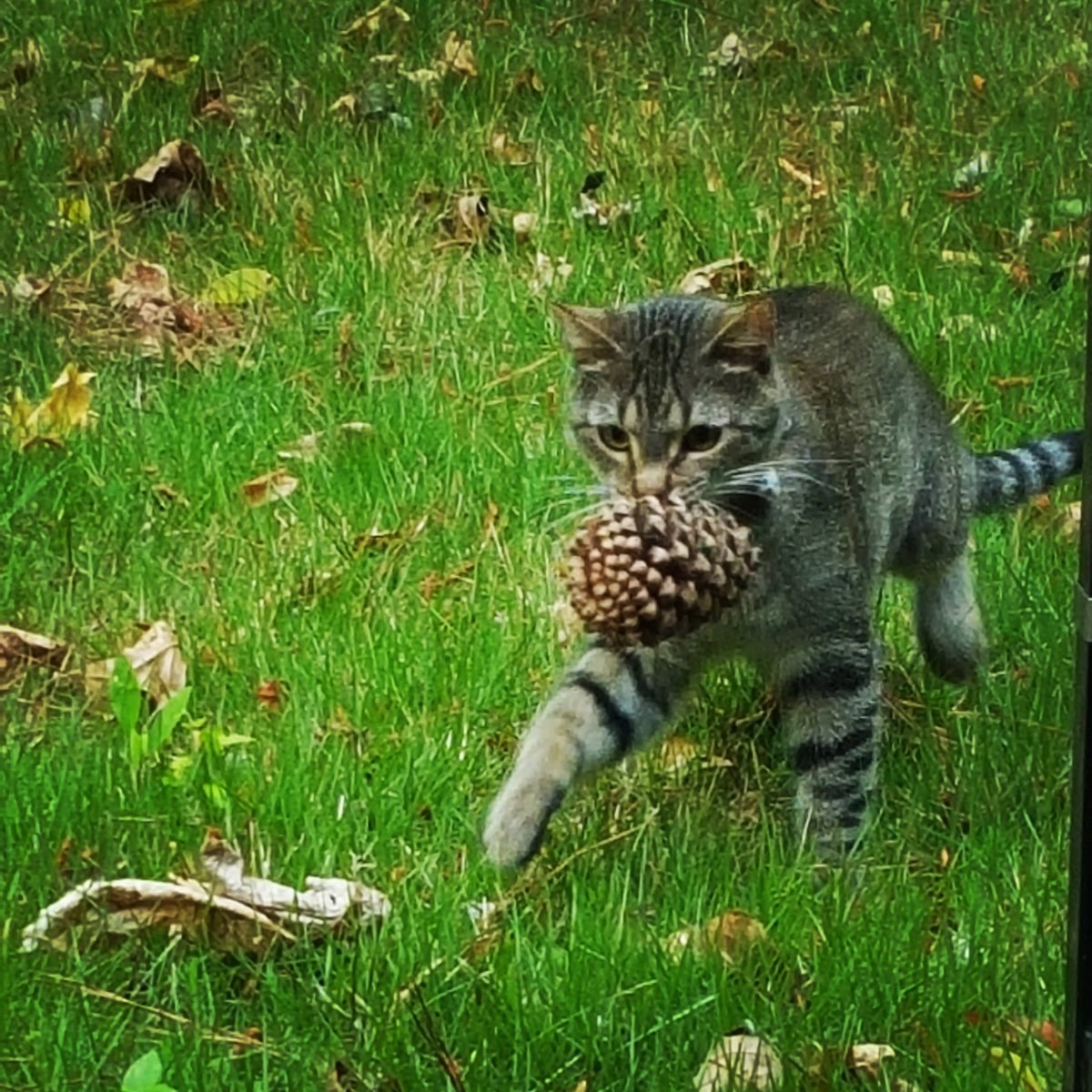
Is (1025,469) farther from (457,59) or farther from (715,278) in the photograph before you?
(457,59)

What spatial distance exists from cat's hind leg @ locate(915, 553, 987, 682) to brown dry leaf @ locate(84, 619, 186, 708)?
402 millimetres

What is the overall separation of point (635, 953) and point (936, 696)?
225 millimetres

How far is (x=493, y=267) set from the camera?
126 centimetres

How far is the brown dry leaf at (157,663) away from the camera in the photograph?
1.26 metres

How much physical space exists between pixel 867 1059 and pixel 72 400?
535mm

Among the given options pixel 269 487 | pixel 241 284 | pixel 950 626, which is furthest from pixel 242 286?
pixel 950 626

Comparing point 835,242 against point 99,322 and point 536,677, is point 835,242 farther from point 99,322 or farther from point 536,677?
point 99,322

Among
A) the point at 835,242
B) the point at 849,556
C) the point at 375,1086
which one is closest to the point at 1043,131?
the point at 835,242

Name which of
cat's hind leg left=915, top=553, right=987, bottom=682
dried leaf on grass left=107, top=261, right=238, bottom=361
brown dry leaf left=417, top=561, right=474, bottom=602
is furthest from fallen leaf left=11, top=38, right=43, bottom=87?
cat's hind leg left=915, top=553, right=987, bottom=682

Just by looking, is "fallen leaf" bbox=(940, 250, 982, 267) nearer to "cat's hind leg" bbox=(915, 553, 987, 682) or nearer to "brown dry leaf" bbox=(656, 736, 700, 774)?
"cat's hind leg" bbox=(915, 553, 987, 682)

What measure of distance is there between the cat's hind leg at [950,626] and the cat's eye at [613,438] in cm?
19

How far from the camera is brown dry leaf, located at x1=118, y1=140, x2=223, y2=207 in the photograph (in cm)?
123

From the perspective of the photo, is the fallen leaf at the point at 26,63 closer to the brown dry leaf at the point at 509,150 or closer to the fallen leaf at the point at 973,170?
the brown dry leaf at the point at 509,150

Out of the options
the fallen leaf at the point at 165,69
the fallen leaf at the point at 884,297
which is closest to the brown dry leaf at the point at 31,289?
the fallen leaf at the point at 165,69
